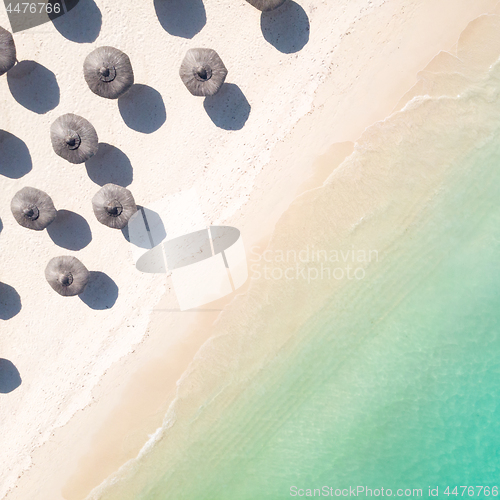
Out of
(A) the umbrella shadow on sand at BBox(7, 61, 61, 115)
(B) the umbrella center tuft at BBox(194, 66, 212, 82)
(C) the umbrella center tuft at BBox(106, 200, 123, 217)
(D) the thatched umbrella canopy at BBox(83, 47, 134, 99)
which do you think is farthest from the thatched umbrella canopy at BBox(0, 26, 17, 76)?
(B) the umbrella center tuft at BBox(194, 66, 212, 82)

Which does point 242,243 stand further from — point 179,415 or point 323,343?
point 179,415

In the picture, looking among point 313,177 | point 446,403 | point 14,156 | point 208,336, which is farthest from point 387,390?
point 14,156

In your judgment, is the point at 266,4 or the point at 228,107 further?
the point at 228,107

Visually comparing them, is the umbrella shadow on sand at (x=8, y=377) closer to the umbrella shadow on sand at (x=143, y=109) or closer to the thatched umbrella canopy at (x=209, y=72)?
the umbrella shadow on sand at (x=143, y=109)

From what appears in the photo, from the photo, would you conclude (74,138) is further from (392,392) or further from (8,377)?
(392,392)

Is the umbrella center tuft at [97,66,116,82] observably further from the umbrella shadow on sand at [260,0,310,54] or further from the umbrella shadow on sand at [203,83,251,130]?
the umbrella shadow on sand at [260,0,310,54]

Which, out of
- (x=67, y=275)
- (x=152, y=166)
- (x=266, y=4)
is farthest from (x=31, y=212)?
(x=266, y=4)

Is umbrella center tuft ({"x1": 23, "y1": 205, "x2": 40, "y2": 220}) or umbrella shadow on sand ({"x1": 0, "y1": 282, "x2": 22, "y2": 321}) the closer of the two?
umbrella center tuft ({"x1": 23, "y1": 205, "x2": 40, "y2": 220})
